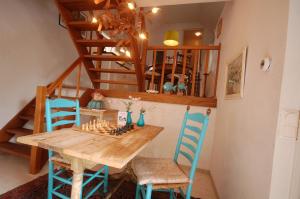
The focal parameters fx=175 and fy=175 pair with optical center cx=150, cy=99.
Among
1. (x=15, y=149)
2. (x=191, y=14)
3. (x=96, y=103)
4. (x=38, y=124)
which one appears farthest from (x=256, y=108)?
(x=191, y=14)

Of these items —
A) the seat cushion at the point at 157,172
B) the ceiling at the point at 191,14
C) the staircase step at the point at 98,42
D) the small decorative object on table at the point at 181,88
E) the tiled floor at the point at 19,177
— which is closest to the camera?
the seat cushion at the point at 157,172

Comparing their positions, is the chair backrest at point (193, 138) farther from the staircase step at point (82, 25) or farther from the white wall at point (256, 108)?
the staircase step at point (82, 25)

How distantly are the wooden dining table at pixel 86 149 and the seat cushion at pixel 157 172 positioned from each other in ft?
0.94

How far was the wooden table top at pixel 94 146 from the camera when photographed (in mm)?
925

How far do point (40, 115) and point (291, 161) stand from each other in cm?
248

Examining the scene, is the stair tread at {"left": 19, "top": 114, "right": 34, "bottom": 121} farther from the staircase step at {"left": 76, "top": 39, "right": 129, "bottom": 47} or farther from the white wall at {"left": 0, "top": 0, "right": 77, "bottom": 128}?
the staircase step at {"left": 76, "top": 39, "right": 129, "bottom": 47}

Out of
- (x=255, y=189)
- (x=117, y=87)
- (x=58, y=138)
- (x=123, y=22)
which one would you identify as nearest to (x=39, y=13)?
(x=123, y=22)

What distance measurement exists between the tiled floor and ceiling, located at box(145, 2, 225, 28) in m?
4.21

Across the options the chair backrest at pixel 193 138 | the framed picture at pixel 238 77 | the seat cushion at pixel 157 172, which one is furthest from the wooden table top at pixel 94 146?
the framed picture at pixel 238 77

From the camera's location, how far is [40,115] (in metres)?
2.20

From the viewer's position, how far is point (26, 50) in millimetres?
2900

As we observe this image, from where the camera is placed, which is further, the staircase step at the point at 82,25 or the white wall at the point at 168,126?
the white wall at the point at 168,126

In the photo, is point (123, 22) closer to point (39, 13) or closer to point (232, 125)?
point (232, 125)

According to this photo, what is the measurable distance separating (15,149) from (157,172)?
2.16 metres
